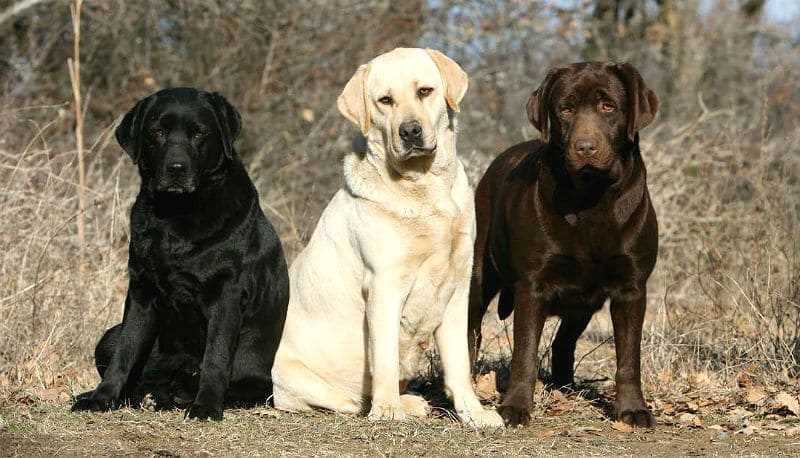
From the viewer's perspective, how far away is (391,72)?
5164mm

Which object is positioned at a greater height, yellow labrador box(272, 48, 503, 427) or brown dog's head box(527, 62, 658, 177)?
brown dog's head box(527, 62, 658, 177)

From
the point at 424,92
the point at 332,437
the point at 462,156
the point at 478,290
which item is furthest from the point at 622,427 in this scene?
the point at 462,156

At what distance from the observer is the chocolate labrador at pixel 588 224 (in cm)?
502

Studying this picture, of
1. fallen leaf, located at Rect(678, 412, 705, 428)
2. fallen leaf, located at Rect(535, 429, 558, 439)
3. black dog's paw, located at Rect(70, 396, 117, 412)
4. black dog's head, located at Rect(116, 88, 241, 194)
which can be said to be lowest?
black dog's paw, located at Rect(70, 396, 117, 412)

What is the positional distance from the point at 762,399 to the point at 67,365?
3921 millimetres

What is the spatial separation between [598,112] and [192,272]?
204 cm

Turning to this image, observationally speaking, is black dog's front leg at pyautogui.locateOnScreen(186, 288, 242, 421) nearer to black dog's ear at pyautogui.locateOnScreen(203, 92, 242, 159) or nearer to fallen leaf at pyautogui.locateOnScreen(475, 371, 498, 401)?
black dog's ear at pyautogui.locateOnScreen(203, 92, 242, 159)

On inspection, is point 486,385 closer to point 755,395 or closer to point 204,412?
point 755,395

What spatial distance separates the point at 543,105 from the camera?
5262mm

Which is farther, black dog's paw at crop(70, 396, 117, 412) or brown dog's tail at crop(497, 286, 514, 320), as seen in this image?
brown dog's tail at crop(497, 286, 514, 320)

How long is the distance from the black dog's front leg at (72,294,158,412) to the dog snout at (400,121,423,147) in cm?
149

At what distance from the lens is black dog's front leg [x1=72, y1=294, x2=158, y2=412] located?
5164mm

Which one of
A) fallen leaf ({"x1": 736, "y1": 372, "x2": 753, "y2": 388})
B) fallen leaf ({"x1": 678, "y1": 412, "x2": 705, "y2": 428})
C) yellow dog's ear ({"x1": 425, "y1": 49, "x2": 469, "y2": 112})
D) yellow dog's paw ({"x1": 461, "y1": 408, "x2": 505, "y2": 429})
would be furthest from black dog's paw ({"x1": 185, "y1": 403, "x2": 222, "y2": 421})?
fallen leaf ({"x1": 736, "y1": 372, "x2": 753, "y2": 388})

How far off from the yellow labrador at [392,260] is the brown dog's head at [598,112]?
0.52m
